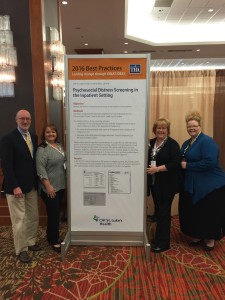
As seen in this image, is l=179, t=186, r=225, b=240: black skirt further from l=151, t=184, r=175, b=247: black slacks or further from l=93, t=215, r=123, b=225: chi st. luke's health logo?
l=93, t=215, r=123, b=225: chi st. luke's health logo

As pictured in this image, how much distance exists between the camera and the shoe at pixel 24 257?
8.67 feet

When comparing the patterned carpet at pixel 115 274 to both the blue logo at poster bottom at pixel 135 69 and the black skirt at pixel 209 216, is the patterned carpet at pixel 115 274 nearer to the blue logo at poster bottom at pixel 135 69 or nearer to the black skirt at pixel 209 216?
the black skirt at pixel 209 216

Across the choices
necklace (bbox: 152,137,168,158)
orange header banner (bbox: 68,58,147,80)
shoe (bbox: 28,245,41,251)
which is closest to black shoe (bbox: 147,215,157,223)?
necklace (bbox: 152,137,168,158)

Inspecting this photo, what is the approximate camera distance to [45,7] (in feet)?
11.2

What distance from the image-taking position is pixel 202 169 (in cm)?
270

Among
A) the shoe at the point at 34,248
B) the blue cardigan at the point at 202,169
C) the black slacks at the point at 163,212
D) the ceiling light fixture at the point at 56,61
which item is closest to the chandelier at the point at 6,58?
the ceiling light fixture at the point at 56,61

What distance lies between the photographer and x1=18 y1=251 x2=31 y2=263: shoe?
2643mm

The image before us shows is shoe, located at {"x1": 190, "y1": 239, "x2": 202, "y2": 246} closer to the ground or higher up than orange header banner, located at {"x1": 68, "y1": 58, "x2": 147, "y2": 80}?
closer to the ground

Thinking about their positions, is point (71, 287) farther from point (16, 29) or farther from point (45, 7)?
point (45, 7)

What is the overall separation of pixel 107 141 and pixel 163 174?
0.69 metres

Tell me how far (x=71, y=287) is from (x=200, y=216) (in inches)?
59.6

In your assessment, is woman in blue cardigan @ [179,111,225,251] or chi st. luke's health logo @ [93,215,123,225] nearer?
woman in blue cardigan @ [179,111,225,251]

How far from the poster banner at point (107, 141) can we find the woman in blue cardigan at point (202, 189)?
529mm

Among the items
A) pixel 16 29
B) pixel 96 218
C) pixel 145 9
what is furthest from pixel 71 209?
pixel 145 9
